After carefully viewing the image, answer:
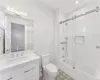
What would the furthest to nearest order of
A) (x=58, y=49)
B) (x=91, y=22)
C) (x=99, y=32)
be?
1. (x=58, y=49)
2. (x=91, y=22)
3. (x=99, y=32)

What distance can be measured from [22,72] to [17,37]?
2.89ft

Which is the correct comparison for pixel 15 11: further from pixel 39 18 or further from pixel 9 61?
pixel 9 61

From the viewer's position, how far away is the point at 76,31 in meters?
2.58

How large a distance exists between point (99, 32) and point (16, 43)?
256cm

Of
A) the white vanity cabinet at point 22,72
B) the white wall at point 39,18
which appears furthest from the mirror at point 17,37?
the white vanity cabinet at point 22,72

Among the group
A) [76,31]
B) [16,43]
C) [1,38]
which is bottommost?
[16,43]

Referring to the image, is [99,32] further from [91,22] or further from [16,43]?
[16,43]

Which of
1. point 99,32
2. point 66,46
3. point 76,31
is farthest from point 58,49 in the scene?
point 99,32

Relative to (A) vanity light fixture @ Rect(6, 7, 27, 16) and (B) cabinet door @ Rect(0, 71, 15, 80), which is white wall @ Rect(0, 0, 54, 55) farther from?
(B) cabinet door @ Rect(0, 71, 15, 80)

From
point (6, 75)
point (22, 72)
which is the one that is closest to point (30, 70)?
point (22, 72)

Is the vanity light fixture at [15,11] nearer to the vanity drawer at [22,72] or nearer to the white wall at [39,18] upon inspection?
the white wall at [39,18]

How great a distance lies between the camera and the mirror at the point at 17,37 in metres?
1.50

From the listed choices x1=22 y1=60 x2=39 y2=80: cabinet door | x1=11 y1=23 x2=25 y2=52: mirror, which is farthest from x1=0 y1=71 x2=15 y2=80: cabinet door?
x1=11 y1=23 x2=25 y2=52: mirror

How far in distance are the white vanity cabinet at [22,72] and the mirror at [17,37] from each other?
565mm
